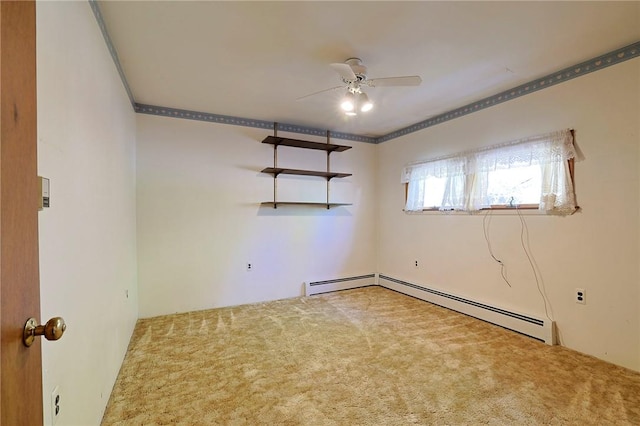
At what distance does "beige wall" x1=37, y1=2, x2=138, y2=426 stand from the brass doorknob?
0.37m

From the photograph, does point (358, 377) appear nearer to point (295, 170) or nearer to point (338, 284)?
point (338, 284)

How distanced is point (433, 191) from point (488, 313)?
1685 millimetres

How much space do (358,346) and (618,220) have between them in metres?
2.44

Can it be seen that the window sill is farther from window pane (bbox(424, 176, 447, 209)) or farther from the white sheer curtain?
window pane (bbox(424, 176, 447, 209))

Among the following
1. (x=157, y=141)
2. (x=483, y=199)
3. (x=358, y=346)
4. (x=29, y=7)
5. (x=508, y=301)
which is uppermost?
(x=157, y=141)

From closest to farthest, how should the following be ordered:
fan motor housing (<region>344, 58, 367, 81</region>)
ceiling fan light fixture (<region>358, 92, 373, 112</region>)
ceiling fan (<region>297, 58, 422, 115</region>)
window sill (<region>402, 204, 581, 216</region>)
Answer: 1. ceiling fan (<region>297, 58, 422, 115</region>)
2. fan motor housing (<region>344, 58, 367, 81</region>)
3. ceiling fan light fixture (<region>358, 92, 373, 112</region>)
4. window sill (<region>402, 204, 581, 216</region>)

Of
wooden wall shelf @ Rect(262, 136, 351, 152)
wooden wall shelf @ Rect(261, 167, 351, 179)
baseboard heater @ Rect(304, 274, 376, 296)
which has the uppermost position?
wooden wall shelf @ Rect(262, 136, 351, 152)

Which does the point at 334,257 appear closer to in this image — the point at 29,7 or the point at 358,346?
the point at 358,346

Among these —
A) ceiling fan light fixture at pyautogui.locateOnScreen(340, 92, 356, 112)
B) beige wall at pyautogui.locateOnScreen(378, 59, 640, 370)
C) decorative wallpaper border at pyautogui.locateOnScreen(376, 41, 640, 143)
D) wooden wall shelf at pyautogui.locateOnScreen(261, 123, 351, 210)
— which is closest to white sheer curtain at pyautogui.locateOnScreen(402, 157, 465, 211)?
beige wall at pyautogui.locateOnScreen(378, 59, 640, 370)

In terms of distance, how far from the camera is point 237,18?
1.95m

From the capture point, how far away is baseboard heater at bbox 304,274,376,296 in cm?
439

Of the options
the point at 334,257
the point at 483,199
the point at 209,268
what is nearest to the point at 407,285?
the point at 334,257

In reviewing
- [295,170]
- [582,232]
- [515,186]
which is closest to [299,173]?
[295,170]

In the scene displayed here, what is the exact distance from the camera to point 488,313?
3.29 meters
